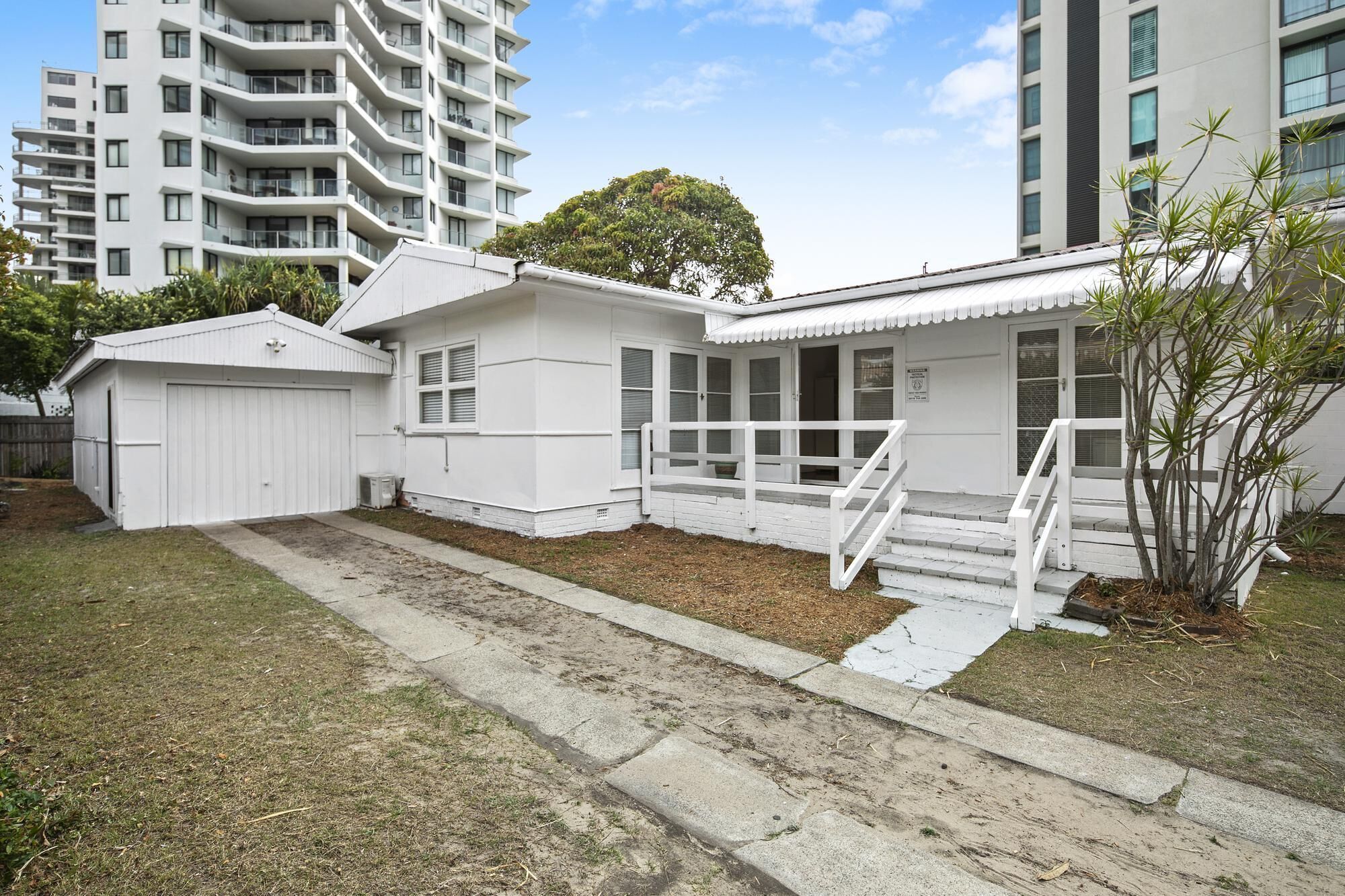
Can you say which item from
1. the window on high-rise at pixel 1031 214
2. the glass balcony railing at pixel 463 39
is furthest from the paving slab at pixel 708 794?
the glass balcony railing at pixel 463 39

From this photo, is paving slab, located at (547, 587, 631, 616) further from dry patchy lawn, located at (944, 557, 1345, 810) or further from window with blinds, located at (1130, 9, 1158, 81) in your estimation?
window with blinds, located at (1130, 9, 1158, 81)

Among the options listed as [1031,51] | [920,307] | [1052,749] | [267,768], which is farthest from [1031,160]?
[267,768]

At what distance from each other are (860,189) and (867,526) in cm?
1036

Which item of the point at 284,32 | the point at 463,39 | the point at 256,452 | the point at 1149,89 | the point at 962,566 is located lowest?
the point at 962,566

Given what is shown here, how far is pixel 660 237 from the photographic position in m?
21.8

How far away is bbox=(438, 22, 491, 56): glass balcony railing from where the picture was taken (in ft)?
132

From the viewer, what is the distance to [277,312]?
9914mm

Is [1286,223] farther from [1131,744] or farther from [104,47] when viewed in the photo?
[104,47]

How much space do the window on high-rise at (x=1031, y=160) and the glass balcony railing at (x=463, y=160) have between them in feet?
102

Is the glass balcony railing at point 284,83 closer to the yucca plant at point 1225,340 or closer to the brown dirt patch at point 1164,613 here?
the yucca plant at point 1225,340

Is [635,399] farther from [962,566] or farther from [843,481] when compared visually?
[962,566]

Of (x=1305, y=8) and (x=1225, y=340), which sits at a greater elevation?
(x=1305, y=8)

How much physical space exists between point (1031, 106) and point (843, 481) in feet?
82.5

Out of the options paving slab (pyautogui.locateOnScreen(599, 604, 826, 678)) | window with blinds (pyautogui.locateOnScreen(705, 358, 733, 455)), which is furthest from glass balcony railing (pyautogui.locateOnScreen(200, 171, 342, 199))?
paving slab (pyautogui.locateOnScreen(599, 604, 826, 678))
